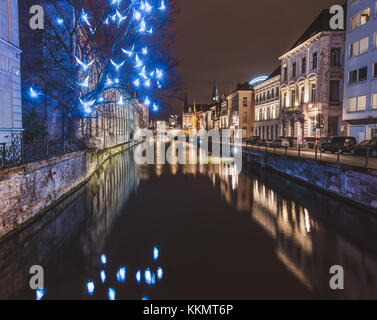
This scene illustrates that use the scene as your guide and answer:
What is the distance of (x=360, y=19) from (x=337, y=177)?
21944 mm

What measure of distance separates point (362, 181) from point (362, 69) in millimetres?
20977

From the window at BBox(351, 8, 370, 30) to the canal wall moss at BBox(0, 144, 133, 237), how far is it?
93.4ft

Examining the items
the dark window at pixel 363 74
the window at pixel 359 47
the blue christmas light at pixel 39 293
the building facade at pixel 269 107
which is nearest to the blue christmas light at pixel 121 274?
the blue christmas light at pixel 39 293

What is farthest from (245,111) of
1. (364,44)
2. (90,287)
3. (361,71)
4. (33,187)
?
(90,287)

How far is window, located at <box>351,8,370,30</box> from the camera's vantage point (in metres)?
27.3

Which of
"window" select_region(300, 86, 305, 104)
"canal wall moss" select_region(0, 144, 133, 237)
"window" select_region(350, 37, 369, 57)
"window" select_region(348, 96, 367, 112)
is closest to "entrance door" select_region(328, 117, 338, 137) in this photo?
"window" select_region(348, 96, 367, 112)

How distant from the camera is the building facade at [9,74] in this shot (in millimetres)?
12656

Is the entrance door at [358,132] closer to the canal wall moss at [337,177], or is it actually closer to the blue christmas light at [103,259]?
the canal wall moss at [337,177]

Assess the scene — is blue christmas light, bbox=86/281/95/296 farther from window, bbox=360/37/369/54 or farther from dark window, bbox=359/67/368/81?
window, bbox=360/37/369/54

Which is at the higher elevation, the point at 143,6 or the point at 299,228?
the point at 143,6

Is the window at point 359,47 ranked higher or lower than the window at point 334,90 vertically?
higher

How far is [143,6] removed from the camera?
688 inches

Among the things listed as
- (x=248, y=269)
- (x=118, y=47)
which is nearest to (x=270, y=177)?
(x=118, y=47)
